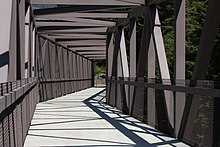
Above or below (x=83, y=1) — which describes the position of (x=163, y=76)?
below

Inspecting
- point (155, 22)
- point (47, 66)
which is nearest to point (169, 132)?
point (155, 22)

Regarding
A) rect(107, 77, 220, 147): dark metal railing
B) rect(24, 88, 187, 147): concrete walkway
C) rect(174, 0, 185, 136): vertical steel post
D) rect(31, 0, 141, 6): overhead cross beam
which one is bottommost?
rect(24, 88, 187, 147): concrete walkway

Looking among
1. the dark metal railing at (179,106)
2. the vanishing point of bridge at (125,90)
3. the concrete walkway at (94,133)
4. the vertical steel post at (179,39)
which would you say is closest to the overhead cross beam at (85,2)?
the vanishing point of bridge at (125,90)

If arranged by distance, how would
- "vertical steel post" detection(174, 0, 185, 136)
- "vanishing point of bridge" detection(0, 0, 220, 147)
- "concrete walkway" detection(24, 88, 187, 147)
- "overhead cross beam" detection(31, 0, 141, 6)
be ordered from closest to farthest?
"vanishing point of bridge" detection(0, 0, 220, 147), "concrete walkway" detection(24, 88, 187, 147), "vertical steel post" detection(174, 0, 185, 136), "overhead cross beam" detection(31, 0, 141, 6)

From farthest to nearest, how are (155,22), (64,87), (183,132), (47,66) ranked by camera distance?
(64,87) → (47,66) → (155,22) → (183,132)

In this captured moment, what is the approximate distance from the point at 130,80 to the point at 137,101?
0.99 m

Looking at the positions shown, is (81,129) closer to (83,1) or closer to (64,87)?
(83,1)

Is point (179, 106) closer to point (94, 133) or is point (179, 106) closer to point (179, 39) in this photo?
point (179, 39)

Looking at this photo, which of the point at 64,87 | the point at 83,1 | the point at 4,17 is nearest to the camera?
the point at 4,17

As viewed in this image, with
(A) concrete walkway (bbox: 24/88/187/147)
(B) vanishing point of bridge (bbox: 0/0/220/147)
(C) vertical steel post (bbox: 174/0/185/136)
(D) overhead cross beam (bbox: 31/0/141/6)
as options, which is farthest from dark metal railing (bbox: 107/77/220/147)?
(D) overhead cross beam (bbox: 31/0/141/6)

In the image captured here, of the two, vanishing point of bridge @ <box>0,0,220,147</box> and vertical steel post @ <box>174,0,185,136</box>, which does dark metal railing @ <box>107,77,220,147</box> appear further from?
vertical steel post @ <box>174,0,185,136</box>

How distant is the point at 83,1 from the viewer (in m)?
12.9

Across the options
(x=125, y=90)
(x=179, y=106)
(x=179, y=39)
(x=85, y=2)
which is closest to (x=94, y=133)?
(x=179, y=106)

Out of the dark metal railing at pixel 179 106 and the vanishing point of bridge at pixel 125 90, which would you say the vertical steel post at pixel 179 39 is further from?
the dark metal railing at pixel 179 106
